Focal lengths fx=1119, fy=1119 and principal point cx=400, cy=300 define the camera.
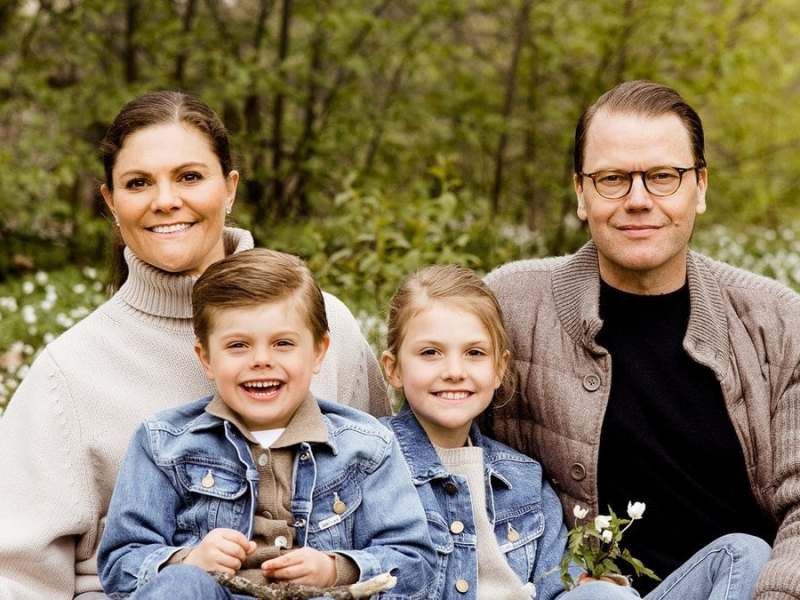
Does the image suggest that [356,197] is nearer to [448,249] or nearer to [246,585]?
[448,249]

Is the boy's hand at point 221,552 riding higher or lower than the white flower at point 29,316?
lower

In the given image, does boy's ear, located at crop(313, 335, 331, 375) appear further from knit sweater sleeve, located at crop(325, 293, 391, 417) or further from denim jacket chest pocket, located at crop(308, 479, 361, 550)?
knit sweater sleeve, located at crop(325, 293, 391, 417)

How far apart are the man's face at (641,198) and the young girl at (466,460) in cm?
41

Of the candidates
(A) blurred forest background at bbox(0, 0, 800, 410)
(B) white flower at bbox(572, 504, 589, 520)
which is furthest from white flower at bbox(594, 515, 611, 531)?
(A) blurred forest background at bbox(0, 0, 800, 410)

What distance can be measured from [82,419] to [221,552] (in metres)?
0.68

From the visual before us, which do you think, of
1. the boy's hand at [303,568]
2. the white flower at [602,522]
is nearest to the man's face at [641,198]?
the white flower at [602,522]

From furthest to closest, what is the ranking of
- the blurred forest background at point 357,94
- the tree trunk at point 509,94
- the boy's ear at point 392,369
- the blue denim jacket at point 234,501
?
the tree trunk at point 509,94 → the blurred forest background at point 357,94 → the boy's ear at point 392,369 → the blue denim jacket at point 234,501

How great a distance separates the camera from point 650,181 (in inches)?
126

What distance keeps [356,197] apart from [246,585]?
3591 mm

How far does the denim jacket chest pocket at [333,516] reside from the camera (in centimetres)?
278

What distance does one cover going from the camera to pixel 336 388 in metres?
3.36

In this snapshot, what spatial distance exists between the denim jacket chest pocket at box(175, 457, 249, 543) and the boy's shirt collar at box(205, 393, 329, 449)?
0.11 m

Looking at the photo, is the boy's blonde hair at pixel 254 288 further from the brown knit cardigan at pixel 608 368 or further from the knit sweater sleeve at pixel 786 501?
the knit sweater sleeve at pixel 786 501

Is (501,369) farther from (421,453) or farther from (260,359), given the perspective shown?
(260,359)
